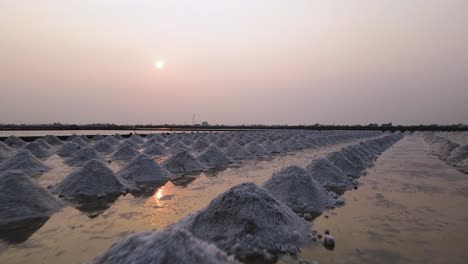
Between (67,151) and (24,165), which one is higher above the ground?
(24,165)

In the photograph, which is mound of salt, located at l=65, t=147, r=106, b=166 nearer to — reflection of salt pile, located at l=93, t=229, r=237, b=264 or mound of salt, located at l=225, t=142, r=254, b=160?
mound of salt, located at l=225, t=142, r=254, b=160

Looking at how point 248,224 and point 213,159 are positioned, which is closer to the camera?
point 248,224

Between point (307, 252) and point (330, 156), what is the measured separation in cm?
935

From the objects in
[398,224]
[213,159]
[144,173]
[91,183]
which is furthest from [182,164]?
[398,224]

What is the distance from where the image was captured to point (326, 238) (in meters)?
5.28

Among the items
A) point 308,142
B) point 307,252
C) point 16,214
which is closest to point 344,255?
point 307,252

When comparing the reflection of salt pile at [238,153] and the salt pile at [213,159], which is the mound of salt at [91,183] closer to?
the salt pile at [213,159]

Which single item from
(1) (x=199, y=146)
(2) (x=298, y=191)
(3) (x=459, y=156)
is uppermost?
(2) (x=298, y=191)

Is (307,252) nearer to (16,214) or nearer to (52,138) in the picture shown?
(16,214)

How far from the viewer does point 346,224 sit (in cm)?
627

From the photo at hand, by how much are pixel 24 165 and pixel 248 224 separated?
38.5ft

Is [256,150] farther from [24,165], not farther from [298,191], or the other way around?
[298,191]

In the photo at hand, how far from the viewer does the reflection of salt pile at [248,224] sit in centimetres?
509

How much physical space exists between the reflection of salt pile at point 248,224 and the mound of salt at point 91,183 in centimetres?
401
